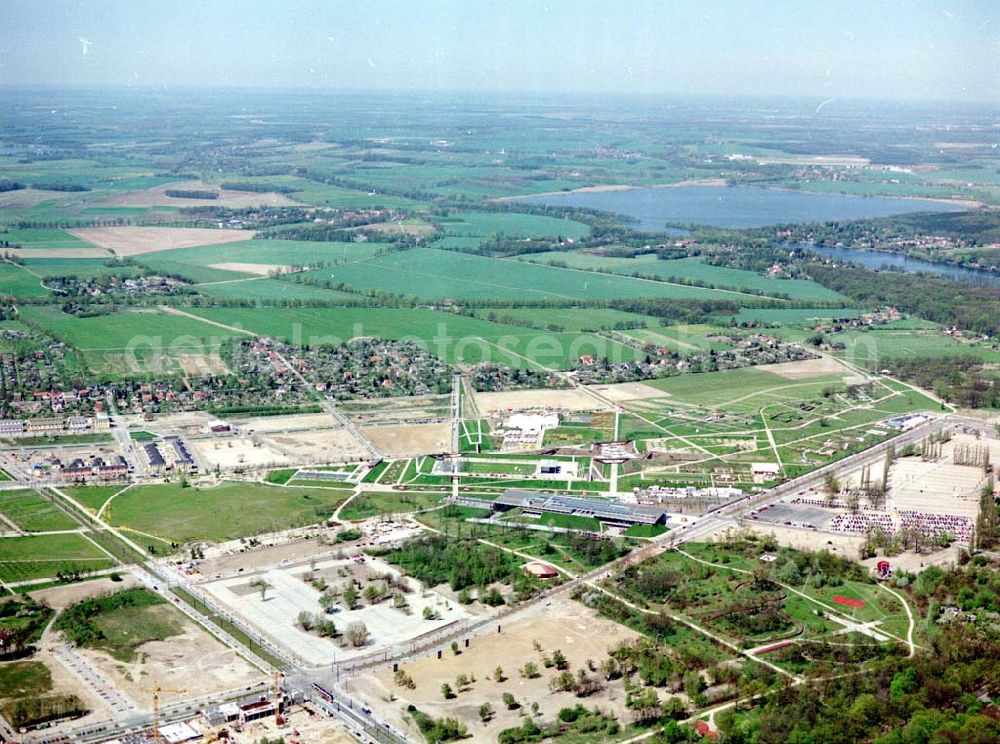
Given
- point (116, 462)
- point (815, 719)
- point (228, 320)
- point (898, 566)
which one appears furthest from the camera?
point (228, 320)

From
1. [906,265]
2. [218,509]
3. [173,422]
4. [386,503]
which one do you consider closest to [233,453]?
[173,422]

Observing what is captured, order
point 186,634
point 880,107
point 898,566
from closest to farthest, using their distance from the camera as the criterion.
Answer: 1. point 186,634
2. point 898,566
3. point 880,107

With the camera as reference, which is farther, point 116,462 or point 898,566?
point 116,462

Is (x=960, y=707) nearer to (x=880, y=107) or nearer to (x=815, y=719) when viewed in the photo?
(x=815, y=719)

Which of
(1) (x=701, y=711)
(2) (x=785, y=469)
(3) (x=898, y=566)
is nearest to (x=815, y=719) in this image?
(1) (x=701, y=711)

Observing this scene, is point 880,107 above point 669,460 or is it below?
above

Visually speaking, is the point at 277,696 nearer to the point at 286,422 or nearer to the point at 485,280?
the point at 286,422
